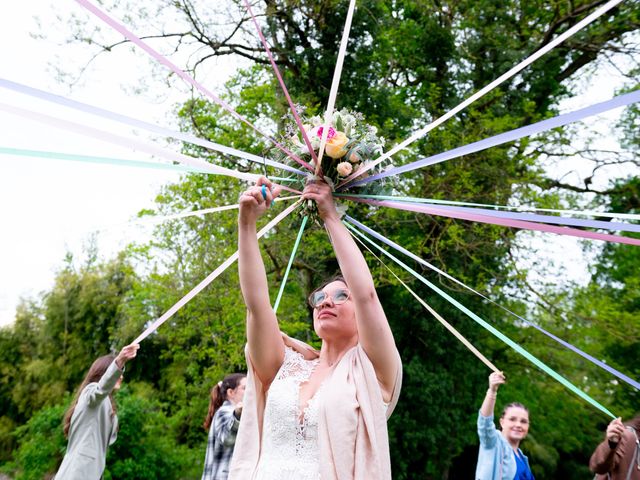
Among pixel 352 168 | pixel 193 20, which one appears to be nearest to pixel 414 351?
pixel 193 20

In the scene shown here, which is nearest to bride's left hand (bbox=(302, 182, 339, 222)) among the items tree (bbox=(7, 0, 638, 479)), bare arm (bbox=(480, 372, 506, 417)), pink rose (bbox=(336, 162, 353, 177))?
pink rose (bbox=(336, 162, 353, 177))

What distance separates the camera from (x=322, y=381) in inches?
104

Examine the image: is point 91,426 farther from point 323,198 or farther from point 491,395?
point 323,198

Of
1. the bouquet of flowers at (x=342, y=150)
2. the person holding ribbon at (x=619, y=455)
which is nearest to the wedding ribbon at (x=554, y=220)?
the bouquet of flowers at (x=342, y=150)

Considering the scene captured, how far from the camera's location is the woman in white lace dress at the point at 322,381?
240cm

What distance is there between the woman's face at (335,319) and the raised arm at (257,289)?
0.19 metres

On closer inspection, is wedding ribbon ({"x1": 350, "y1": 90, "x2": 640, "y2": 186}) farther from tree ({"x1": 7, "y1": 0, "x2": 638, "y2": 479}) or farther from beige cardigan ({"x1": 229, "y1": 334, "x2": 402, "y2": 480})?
tree ({"x1": 7, "y1": 0, "x2": 638, "y2": 479})

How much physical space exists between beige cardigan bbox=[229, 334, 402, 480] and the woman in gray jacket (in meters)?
1.92

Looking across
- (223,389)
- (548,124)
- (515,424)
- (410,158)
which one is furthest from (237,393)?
(410,158)

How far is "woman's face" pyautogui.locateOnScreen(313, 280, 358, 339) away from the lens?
275 centimetres

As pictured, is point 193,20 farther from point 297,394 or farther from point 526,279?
point 297,394

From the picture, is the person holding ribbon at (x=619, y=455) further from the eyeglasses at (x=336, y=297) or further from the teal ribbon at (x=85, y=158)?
the teal ribbon at (x=85, y=158)

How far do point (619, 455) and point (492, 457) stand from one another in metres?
0.98

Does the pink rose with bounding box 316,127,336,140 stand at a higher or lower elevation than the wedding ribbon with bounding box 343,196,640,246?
higher
